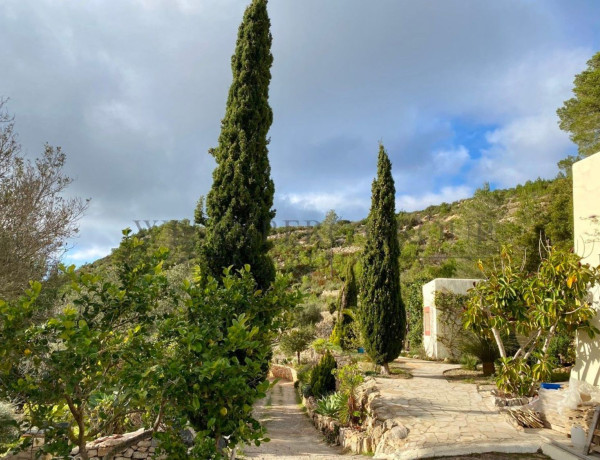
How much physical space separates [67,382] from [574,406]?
6839 millimetres

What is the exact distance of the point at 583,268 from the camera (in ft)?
23.2

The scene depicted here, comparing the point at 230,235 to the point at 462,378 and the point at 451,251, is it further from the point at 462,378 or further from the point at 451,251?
the point at 451,251

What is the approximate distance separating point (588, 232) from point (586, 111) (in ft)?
49.6

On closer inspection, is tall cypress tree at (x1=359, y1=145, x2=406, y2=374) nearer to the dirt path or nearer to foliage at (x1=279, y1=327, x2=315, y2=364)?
the dirt path

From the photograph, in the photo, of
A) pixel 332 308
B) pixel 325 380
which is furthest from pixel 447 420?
pixel 332 308

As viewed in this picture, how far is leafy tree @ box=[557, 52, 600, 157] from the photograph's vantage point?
18.6 meters

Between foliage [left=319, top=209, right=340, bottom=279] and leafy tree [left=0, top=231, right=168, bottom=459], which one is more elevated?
foliage [left=319, top=209, right=340, bottom=279]

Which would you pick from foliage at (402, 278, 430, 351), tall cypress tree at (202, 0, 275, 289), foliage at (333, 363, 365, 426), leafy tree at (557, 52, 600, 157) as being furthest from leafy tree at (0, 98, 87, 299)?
leafy tree at (557, 52, 600, 157)

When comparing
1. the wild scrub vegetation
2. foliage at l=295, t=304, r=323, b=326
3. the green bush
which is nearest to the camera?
the wild scrub vegetation

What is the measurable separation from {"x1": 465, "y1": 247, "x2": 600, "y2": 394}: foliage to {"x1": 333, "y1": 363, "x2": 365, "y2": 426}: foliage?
2.51 m

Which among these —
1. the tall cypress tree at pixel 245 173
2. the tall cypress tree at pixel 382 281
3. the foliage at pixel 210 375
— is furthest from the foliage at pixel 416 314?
the foliage at pixel 210 375

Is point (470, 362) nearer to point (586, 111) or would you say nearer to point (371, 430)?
point (371, 430)

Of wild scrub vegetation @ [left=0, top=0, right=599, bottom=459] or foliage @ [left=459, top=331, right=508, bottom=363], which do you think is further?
foliage @ [left=459, top=331, right=508, bottom=363]

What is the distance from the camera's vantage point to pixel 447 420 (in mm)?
7332
